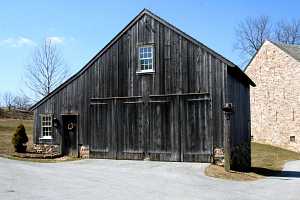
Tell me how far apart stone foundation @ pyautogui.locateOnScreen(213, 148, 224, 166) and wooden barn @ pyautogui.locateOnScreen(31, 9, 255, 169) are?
108 millimetres

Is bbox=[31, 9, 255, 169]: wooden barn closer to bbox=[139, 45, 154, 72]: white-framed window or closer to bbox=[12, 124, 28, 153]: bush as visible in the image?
bbox=[139, 45, 154, 72]: white-framed window

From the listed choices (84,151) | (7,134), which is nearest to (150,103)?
(84,151)

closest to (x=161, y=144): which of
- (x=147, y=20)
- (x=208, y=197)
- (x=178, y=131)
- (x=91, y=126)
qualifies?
(x=178, y=131)

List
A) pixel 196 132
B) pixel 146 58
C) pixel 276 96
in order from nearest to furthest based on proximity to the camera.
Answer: pixel 196 132 → pixel 146 58 → pixel 276 96

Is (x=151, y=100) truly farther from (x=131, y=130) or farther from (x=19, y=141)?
(x=19, y=141)

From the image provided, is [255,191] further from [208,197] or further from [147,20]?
[147,20]

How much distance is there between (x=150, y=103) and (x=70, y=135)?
548 cm

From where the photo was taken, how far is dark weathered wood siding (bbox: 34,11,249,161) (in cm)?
2070

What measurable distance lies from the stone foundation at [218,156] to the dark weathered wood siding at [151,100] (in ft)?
1.03

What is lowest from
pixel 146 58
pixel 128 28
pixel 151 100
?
pixel 151 100

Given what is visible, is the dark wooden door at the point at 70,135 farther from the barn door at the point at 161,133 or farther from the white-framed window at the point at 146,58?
the white-framed window at the point at 146,58

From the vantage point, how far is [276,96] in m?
40.5

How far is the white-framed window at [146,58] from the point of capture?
22344 mm

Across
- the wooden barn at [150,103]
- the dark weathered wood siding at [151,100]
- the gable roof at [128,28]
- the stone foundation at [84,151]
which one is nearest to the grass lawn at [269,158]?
the wooden barn at [150,103]
